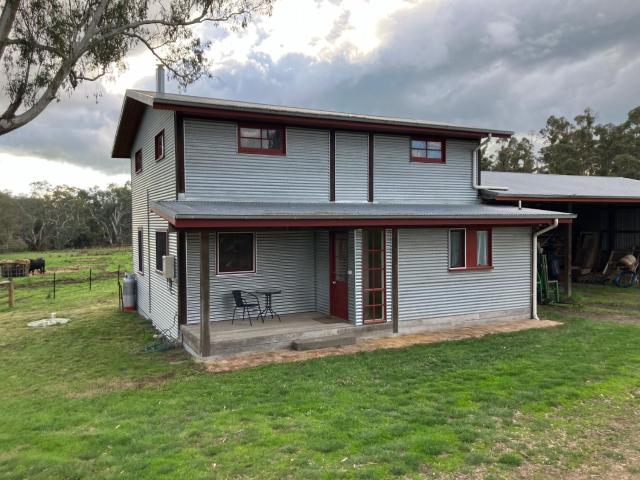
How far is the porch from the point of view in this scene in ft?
26.3

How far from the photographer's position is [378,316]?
31.4 ft

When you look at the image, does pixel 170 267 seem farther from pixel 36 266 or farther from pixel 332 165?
pixel 36 266

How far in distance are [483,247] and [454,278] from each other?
1.17 m

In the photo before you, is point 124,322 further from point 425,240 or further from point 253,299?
point 425,240

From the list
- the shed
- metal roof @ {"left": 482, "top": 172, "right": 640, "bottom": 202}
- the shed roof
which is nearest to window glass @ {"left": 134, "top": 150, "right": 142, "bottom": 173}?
the shed roof

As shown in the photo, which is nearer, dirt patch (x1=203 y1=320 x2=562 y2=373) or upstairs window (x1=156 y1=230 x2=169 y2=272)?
dirt patch (x1=203 y1=320 x2=562 y2=373)

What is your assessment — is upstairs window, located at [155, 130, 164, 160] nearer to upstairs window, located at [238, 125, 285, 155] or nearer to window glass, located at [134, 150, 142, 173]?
upstairs window, located at [238, 125, 285, 155]

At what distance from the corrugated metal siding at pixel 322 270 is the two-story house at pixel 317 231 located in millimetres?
45

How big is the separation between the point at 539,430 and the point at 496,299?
636cm

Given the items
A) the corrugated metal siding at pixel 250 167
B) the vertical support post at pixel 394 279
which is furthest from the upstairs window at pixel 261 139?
the vertical support post at pixel 394 279

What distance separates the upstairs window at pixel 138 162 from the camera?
1298 centimetres

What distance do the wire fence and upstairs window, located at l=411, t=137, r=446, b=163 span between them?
10.0m

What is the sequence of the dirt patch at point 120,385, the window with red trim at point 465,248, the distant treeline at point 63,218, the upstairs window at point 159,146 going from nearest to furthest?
1. the dirt patch at point 120,385
2. the upstairs window at point 159,146
3. the window with red trim at point 465,248
4. the distant treeline at point 63,218

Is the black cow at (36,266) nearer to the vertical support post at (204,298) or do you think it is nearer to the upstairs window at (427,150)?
the vertical support post at (204,298)
